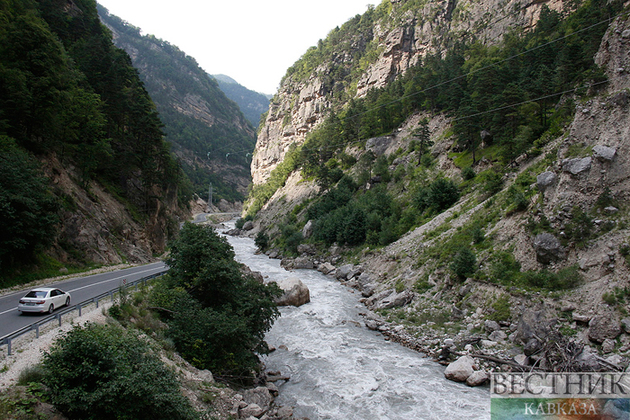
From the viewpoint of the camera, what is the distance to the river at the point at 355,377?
1253 centimetres

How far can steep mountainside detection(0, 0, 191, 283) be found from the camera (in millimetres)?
19133

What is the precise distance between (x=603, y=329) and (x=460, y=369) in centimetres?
581

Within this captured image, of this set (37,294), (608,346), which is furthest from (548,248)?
(37,294)

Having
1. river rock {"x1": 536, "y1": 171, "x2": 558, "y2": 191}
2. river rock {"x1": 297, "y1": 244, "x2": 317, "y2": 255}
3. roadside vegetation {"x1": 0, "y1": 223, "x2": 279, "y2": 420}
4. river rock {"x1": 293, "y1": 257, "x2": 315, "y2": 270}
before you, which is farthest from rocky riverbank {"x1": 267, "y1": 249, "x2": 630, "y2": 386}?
river rock {"x1": 297, "y1": 244, "x2": 317, "y2": 255}

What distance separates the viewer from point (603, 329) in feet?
43.2

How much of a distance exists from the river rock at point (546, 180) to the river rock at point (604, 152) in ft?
7.13

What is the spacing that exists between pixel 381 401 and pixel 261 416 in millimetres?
4933

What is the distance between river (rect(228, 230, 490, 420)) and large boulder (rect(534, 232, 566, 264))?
327 inches

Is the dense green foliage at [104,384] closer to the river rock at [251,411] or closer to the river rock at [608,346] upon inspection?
the river rock at [251,411]

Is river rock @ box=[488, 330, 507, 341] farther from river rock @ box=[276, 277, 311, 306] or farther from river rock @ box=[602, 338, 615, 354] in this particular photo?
river rock @ box=[276, 277, 311, 306]

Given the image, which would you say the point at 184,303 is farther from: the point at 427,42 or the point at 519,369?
the point at 427,42

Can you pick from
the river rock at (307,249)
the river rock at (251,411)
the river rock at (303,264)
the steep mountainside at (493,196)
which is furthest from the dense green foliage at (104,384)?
the river rock at (307,249)

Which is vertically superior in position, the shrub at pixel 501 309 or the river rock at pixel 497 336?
the shrub at pixel 501 309

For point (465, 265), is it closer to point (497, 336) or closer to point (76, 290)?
point (497, 336)
